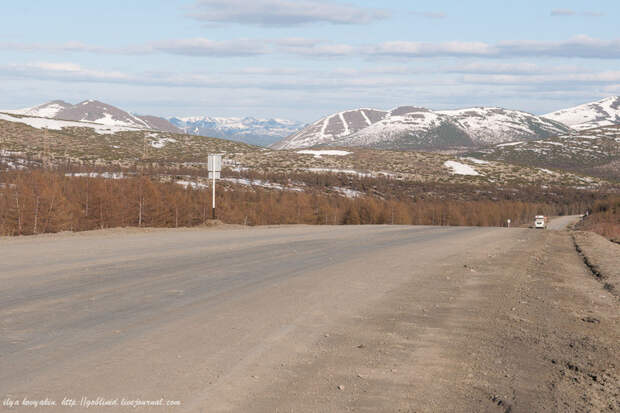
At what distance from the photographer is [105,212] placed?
46969 millimetres

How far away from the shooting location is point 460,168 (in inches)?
7018

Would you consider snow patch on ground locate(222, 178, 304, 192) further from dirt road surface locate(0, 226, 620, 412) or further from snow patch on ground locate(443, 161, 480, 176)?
dirt road surface locate(0, 226, 620, 412)

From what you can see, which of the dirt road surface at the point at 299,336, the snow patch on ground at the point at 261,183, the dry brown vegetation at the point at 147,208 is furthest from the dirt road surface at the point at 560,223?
the dirt road surface at the point at 299,336

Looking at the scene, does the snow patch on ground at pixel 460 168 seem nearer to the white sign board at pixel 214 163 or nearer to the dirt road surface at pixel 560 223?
the dirt road surface at pixel 560 223

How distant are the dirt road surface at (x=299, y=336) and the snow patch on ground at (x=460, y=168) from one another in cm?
15841

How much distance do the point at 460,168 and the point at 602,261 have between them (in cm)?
16178

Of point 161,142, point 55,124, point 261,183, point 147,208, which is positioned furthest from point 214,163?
point 55,124

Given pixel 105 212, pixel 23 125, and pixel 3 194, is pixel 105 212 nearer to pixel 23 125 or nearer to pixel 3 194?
pixel 3 194

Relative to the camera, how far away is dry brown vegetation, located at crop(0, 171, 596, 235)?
4006cm

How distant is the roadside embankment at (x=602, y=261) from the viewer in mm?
15406

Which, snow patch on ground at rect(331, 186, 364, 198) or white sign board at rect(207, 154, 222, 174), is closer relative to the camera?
white sign board at rect(207, 154, 222, 174)

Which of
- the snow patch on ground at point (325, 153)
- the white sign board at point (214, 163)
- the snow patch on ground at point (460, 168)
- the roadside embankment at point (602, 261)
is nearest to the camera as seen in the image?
the roadside embankment at point (602, 261)

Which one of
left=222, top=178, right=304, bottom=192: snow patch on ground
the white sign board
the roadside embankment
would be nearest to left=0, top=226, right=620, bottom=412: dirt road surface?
the roadside embankment

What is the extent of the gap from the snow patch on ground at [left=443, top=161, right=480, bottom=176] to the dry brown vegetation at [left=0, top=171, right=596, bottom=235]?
68.7m
